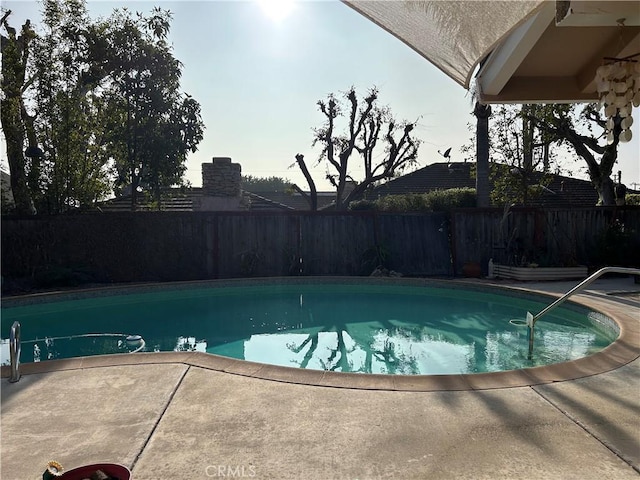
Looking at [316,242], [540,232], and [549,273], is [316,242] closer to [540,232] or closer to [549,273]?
[549,273]

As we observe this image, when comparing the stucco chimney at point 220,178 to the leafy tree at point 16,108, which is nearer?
the leafy tree at point 16,108

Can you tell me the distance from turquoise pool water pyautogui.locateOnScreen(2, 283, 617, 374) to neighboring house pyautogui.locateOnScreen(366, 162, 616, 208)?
39.8 ft

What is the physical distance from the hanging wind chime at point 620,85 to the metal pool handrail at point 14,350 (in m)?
4.91

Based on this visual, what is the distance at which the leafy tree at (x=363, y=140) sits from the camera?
47.2 feet

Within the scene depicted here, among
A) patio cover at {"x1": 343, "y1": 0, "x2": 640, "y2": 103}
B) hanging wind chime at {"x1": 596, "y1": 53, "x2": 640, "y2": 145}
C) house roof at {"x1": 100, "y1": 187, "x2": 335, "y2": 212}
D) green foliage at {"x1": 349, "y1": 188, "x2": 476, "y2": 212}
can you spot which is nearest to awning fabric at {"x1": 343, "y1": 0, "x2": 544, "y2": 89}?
patio cover at {"x1": 343, "y1": 0, "x2": 640, "y2": 103}

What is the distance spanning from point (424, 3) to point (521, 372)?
305 cm

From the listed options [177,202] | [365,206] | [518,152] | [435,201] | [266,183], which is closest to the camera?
[435,201]

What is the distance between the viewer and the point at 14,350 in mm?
3393

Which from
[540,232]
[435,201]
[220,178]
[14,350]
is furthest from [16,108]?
[540,232]

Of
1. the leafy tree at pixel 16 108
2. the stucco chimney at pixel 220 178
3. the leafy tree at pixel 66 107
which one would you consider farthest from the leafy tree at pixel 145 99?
the leafy tree at pixel 16 108

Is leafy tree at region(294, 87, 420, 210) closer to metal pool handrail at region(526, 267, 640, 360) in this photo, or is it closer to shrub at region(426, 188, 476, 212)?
shrub at region(426, 188, 476, 212)

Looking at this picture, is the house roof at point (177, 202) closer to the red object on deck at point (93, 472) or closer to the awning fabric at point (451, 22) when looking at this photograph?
the awning fabric at point (451, 22)

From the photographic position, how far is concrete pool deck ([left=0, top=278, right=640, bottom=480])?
7.10ft

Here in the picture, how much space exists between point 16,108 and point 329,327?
9.13 metres
